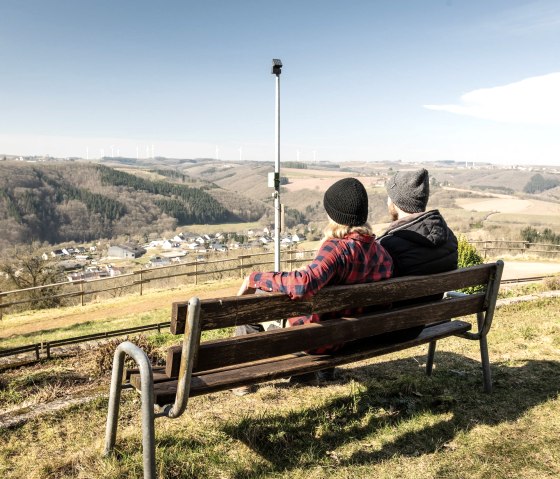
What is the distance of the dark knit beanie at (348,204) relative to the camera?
2.57 meters

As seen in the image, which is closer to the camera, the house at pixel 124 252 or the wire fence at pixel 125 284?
the wire fence at pixel 125 284

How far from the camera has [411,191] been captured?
3172 millimetres

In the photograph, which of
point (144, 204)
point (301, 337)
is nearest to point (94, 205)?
point (144, 204)

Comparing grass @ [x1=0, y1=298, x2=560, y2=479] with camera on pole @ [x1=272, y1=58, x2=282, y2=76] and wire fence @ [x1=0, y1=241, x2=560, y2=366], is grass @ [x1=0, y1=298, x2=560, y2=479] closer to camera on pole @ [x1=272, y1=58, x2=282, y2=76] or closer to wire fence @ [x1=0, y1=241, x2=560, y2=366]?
wire fence @ [x1=0, y1=241, x2=560, y2=366]

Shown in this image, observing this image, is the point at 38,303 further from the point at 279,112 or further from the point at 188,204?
Result: the point at 188,204

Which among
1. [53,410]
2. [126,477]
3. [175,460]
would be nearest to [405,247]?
[175,460]

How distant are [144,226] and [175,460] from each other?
115 meters

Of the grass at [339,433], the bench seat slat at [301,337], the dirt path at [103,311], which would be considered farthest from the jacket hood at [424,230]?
the dirt path at [103,311]

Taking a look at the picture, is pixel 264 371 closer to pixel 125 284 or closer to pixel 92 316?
pixel 92 316

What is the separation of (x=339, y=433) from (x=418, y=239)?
135 cm

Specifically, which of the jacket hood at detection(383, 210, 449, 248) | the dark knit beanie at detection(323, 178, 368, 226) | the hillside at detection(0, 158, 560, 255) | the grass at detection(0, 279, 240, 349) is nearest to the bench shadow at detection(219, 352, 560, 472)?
the jacket hood at detection(383, 210, 449, 248)

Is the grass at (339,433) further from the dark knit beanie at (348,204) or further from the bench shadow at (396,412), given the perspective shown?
the dark knit beanie at (348,204)

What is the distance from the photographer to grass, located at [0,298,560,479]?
2.45 metres

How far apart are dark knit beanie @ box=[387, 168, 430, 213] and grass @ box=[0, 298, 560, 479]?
143 centimetres
